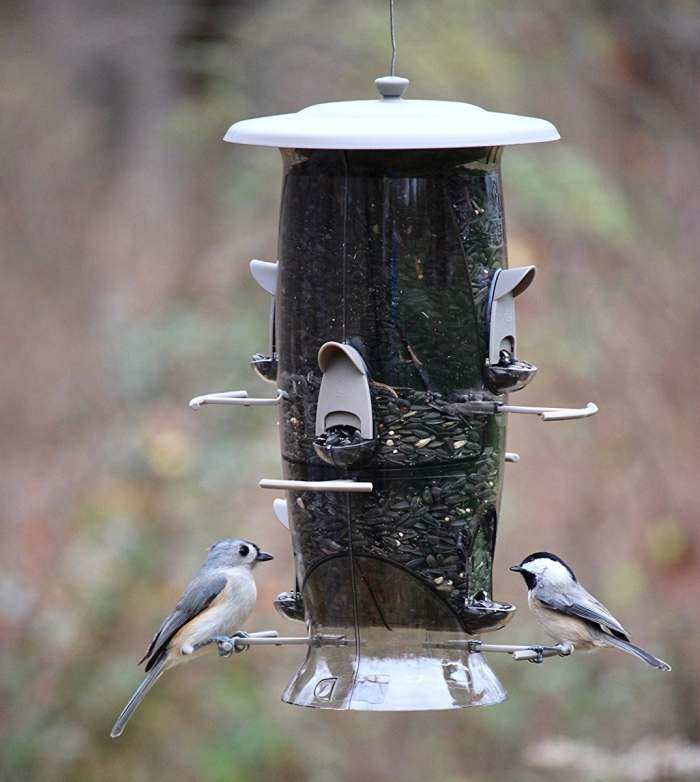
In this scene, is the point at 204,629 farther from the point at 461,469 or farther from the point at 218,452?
the point at 218,452

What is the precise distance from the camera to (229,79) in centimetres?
898

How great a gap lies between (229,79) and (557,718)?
15.1 feet

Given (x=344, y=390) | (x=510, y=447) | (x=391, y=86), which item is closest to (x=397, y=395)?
(x=344, y=390)

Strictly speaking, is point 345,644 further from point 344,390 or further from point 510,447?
point 510,447

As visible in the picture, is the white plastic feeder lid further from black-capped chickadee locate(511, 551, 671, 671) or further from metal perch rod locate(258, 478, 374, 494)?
black-capped chickadee locate(511, 551, 671, 671)

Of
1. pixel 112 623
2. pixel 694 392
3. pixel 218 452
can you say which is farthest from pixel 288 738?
pixel 694 392

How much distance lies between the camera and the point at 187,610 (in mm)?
4902

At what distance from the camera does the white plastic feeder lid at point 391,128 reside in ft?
13.5

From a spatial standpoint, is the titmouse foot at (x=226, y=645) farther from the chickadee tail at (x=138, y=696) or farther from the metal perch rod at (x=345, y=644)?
the chickadee tail at (x=138, y=696)

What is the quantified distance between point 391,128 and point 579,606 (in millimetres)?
1864

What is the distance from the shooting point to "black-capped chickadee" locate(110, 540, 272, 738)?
15.9 ft

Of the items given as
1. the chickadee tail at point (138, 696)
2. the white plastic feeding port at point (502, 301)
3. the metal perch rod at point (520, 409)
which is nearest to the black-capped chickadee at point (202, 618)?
the chickadee tail at point (138, 696)

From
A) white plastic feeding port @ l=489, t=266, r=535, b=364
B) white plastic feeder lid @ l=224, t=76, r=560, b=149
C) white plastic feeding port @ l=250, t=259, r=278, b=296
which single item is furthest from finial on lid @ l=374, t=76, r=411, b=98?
white plastic feeding port @ l=250, t=259, r=278, b=296

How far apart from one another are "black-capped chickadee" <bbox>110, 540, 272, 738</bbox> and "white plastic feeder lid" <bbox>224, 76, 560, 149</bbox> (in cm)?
155
